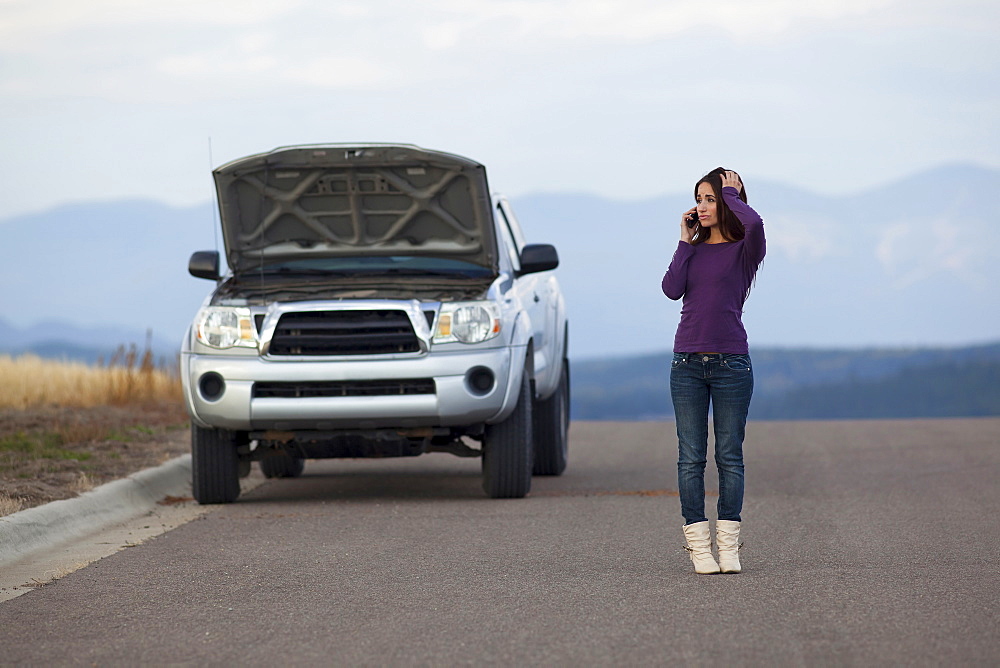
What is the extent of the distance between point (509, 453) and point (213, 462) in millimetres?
1975

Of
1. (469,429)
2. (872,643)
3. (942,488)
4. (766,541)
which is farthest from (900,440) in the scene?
(872,643)

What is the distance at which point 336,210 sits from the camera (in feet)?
37.2

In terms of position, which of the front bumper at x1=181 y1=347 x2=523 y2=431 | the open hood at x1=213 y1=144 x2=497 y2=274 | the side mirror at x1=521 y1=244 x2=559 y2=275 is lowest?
the front bumper at x1=181 y1=347 x2=523 y2=431

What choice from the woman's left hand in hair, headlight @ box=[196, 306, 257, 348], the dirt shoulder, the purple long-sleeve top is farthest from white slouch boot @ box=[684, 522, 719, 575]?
the dirt shoulder

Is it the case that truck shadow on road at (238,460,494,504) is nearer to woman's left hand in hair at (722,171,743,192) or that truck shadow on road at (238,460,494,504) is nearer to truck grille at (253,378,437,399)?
truck grille at (253,378,437,399)

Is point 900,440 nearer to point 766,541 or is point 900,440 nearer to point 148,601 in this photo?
point 766,541

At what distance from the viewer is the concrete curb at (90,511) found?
846cm

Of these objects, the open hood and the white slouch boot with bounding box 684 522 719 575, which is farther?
the open hood

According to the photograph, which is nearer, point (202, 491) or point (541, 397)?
point (202, 491)

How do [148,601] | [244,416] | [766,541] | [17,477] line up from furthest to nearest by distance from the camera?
1. [17,477]
2. [244,416]
3. [766,541]
4. [148,601]

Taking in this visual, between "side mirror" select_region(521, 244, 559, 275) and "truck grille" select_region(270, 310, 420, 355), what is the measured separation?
57.0 inches

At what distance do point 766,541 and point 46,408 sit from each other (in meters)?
10.8

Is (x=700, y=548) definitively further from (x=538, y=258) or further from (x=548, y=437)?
(x=548, y=437)

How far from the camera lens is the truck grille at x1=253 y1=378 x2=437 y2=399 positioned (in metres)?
10.1
